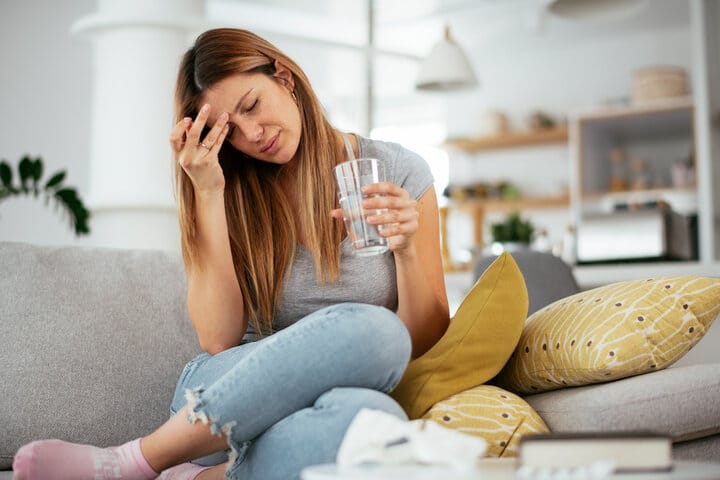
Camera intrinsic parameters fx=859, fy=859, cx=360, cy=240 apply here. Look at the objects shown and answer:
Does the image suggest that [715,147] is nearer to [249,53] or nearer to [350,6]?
[350,6]

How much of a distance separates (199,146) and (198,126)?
5 cm

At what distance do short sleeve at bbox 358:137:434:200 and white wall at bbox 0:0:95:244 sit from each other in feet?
11.1

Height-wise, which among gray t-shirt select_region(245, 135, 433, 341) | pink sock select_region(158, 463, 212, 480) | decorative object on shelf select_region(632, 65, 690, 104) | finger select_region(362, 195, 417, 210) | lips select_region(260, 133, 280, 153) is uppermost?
decorative object on shelf select_region(632, 65, 690, 104)

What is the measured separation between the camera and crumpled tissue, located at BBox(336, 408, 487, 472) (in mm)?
959

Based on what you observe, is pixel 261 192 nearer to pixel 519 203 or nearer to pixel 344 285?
pixel 344 285

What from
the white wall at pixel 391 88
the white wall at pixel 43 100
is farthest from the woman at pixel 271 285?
the white wall at pixel 43 100

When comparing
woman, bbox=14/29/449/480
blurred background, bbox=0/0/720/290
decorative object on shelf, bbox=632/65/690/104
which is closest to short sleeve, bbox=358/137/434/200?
woman, bbox=14/29/449/480

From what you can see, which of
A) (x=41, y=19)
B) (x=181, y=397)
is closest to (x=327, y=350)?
(x=181, y=397)

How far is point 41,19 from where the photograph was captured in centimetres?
503

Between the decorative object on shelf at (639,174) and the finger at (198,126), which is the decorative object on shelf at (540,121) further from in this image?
the finger at (198,126)

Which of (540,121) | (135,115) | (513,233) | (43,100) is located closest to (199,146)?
(135,115)

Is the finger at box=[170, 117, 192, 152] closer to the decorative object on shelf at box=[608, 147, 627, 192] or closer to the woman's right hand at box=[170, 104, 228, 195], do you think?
the woman's right hand at box=[170, 104, 228, 195]

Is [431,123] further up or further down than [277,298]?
further up

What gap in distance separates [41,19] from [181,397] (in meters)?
4.12
